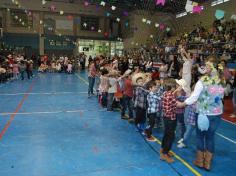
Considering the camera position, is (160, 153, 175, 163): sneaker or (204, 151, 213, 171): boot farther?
(160, 153, 175, 163): sneaker

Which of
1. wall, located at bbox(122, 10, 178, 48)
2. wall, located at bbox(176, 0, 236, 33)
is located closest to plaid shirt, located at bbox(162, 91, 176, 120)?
wall, located at bbox(176, 0, 236, 33)

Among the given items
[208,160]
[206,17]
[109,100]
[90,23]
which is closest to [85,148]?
[208,160]

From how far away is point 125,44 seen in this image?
30.0m

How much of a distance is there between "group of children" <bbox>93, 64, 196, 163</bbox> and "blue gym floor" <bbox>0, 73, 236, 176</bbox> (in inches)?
10.6

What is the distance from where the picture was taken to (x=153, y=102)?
17.2ft

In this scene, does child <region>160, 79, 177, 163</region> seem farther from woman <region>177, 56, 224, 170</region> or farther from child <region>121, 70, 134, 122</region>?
child <region>121, 70, 134, 122</region>

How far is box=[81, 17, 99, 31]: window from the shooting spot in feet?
98.2

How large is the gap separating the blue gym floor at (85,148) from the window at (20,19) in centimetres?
2205

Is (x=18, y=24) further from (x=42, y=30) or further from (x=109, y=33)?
(x=109, y=33)

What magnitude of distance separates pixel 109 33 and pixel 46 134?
26.1 m

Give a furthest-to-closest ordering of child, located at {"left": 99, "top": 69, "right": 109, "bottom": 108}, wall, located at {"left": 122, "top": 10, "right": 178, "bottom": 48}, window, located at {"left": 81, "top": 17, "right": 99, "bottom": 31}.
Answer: window, located at {"left": 81, "top": 17, "right": 99, "bottom": 31}
wall, located at {"left": 122, "top": 10, "right": 178, "bottom": 48}
child, located at {"left": 99, "top": 69, "right": 109, "bottom": 108}

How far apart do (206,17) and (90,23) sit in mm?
13342

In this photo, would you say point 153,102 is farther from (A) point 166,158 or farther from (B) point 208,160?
(B) point 208,160

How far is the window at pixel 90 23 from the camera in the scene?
29.9 meters
